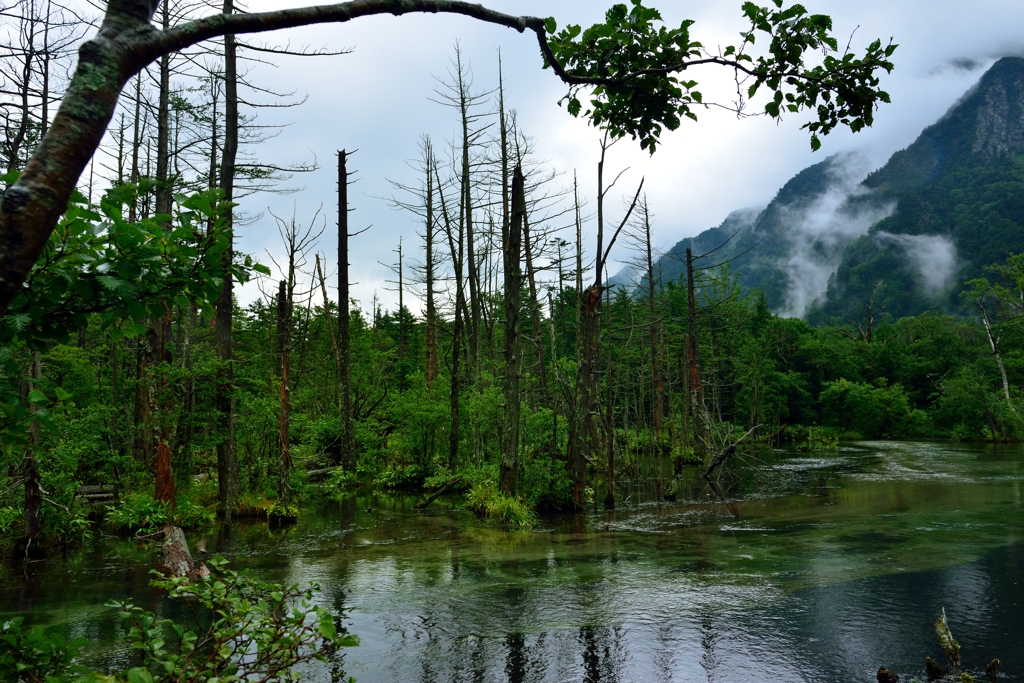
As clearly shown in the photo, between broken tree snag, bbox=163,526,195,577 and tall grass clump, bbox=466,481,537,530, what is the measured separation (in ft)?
20.3

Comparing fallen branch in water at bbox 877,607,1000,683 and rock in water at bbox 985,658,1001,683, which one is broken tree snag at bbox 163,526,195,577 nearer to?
fallen branch in water at bbox 877,607,1000,683

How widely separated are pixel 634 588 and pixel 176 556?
19.2 ft

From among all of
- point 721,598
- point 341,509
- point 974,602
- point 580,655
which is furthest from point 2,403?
point 341,509

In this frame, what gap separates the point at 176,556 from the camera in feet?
26.4

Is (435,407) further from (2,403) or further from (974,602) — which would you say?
(2,403)

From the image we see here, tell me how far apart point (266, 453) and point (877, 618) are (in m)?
13.1

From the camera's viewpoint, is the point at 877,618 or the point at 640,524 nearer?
the point at 877,618

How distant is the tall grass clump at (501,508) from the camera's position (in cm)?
1298

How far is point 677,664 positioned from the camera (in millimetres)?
5781

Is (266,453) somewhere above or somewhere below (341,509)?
above

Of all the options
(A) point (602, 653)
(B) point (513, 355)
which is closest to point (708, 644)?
(A) point (602, 653)

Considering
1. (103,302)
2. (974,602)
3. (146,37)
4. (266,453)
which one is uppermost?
(146,37)

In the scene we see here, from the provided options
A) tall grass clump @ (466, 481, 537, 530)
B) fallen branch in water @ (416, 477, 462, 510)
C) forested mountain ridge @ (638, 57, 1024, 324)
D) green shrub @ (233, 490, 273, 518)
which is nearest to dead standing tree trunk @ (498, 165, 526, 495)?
tall grass clump @ (466, 481, 537, 530)

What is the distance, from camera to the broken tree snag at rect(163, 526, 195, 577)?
7850 mm
